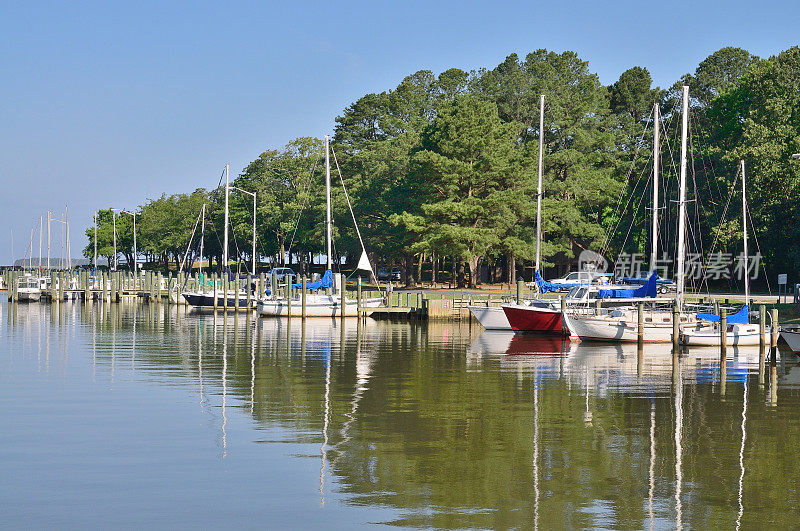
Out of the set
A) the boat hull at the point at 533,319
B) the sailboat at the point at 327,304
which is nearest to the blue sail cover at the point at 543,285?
the boat hull at the point at 533,319

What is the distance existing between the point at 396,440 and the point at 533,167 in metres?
65.4

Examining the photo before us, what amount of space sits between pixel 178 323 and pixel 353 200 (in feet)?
113

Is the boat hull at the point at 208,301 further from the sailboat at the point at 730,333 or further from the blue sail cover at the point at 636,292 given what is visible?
the sailboat at the point at 730,333

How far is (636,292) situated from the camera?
5088 cm

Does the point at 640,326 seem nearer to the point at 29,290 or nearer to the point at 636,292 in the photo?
the point at 636,292

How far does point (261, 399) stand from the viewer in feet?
89.5

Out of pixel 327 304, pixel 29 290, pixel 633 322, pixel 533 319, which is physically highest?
pixel 29 290


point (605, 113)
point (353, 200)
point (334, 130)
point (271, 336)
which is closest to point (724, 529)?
point (271, 336)

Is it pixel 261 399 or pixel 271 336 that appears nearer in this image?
pixel 261 399

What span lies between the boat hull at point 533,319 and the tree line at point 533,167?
47.3 ft

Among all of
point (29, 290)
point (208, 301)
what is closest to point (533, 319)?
point (208, 301)

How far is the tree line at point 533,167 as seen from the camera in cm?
7381

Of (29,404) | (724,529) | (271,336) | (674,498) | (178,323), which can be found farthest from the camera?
(178,323)

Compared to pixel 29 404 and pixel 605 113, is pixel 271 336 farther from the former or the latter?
pixel 605 113
